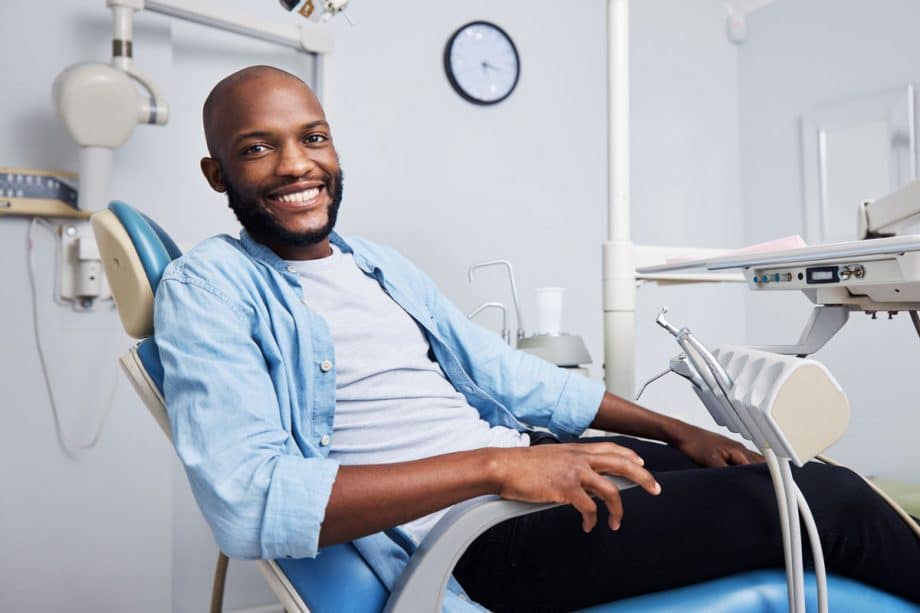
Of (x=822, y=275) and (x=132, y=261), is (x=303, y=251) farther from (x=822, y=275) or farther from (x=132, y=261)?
(x=822, y=275)

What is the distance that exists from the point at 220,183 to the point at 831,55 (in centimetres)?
248

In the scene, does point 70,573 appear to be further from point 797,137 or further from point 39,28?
point 797,137

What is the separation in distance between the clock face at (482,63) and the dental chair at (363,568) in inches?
60.9

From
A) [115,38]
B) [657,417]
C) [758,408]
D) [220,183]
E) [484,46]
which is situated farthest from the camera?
[484,46]

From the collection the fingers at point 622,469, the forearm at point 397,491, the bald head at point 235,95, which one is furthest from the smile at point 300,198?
the fingers at point 622,469

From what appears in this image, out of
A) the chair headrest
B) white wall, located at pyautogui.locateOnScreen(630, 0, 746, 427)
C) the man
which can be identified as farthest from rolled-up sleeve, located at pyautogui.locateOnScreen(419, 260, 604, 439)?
white wall, located at pyautogui.locateOnScreen(630, 0, 746, 427)

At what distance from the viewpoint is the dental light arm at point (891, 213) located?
975 millimetres

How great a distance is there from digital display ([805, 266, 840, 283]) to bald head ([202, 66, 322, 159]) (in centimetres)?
73

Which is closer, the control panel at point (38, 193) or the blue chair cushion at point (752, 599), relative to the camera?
the blue chair cushion at point (752, 599)

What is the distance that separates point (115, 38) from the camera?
1681mm

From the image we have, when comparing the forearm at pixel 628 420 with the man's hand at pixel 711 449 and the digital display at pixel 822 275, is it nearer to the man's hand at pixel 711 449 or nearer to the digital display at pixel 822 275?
the man's hand at pixel 711 449

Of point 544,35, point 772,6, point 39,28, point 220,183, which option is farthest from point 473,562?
point 772,6

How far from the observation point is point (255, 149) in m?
1.01

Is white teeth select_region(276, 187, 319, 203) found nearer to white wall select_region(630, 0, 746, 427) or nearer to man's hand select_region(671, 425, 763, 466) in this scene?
man's hand select_region(671, 425, 763, 466)
